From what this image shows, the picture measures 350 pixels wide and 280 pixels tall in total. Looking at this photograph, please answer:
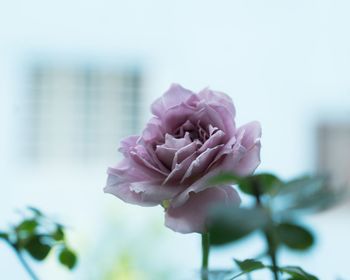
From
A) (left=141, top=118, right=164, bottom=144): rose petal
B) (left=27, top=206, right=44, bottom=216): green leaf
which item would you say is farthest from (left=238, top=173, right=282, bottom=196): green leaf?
(left=27, top=206, right=44, bottom=216): green leaf

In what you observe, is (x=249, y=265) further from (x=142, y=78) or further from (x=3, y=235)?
(x=142, y=78)

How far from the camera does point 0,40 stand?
→ 10.3ft

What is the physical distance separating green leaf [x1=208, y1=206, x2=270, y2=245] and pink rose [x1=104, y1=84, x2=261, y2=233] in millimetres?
84

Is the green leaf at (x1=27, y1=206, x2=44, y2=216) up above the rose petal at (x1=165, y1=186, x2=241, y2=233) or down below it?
below

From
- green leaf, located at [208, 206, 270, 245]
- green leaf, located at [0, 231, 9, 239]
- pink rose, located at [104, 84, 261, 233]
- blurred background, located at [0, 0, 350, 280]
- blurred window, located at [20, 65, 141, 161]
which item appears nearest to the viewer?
green leaf, located at [208, 206, 270, 245]

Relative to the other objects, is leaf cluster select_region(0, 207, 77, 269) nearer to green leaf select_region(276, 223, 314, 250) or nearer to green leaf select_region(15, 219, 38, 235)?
green leaf select_region(15, 219, 38, 235)

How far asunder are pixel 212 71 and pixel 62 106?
830 millimetres

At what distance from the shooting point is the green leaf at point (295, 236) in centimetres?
26

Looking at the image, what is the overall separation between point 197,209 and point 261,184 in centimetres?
8

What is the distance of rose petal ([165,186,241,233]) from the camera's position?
34 centimetres

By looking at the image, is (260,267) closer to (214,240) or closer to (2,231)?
(214,240)

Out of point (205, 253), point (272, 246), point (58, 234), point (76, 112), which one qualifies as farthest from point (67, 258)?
point (76, 112)

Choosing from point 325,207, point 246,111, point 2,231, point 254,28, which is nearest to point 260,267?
point 325,207

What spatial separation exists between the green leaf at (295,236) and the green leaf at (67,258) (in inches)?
11.6
